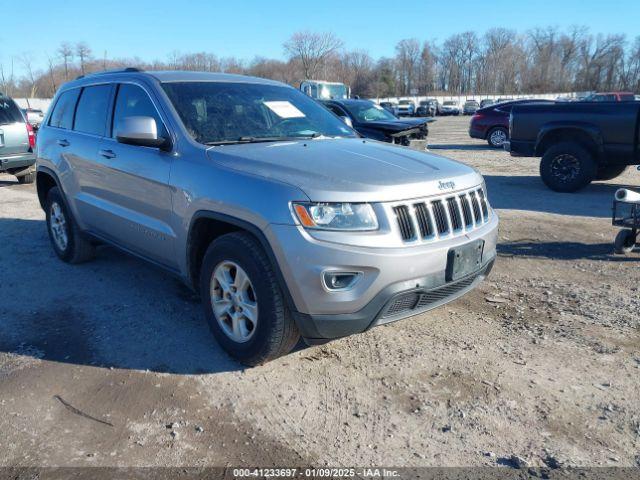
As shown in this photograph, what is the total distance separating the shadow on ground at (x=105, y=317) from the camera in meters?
3.81

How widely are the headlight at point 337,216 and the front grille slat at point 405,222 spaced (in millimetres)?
156

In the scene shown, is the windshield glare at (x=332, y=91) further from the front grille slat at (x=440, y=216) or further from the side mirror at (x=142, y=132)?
the front grille slat at (x=440, y=216)

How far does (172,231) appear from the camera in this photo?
3.93m

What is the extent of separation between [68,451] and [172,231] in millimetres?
1599

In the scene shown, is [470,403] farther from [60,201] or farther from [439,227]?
[60,201]

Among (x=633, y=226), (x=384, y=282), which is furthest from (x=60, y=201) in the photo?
(x=633, y=226)

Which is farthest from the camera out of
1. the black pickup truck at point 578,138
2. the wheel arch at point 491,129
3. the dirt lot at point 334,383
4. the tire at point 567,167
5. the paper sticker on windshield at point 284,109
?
the wheel arch at point 491,129

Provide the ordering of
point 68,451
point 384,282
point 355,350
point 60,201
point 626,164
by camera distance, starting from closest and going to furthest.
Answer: point 68,451 < point 384,282 < point 355,350 < point 60,201 < point 626,164

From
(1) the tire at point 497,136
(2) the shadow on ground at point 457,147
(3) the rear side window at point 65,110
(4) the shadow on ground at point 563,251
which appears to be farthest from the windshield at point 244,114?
(2) the shadow on ground at point 457,147

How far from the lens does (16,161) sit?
35.7ft

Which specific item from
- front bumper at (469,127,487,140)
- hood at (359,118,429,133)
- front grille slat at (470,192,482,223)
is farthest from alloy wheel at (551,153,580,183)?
front bumper at (469,127,487,140)

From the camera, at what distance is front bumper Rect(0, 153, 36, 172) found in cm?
1074

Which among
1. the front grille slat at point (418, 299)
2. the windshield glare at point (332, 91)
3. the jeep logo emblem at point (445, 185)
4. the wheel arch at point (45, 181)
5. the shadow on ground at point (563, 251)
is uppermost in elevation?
the windshield glare at point (332, 91)

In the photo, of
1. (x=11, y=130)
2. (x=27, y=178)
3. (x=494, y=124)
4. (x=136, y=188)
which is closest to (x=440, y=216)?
(x=136, y=188)
